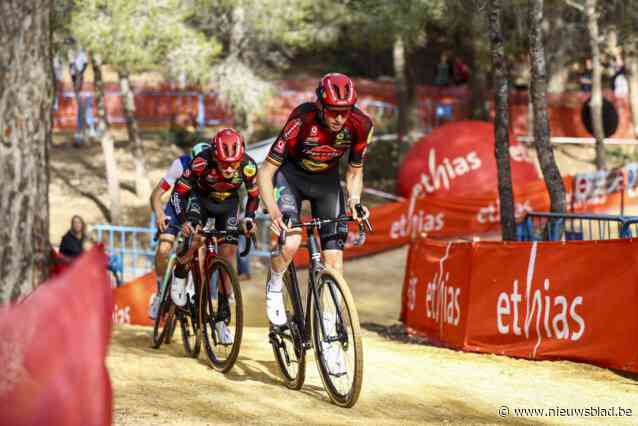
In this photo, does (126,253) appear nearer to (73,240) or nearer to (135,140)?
(73,240)

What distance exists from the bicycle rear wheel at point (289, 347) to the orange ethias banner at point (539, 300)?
2.88m

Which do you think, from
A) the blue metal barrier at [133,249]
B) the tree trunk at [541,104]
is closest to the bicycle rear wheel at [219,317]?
the tree trunk at [541,104]

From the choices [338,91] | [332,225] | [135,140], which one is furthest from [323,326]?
[135,140]

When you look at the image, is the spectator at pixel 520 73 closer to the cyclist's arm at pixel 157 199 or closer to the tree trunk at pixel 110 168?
the tree trunk at pixel 110 168

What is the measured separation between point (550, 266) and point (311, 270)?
3265 millimetres

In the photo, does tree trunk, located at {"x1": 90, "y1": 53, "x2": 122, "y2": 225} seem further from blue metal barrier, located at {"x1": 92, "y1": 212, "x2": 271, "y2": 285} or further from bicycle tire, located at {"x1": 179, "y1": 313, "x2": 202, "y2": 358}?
bicycle tire, located at {"x1": 179, "y1": 313, "x2": 202, "y2": 358}

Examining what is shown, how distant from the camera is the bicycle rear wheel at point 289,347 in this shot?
22.7ft

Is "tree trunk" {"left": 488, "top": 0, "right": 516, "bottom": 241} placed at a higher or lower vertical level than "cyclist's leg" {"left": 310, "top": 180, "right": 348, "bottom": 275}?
higher

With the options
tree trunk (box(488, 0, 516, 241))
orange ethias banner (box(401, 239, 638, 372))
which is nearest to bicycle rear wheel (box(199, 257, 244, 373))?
orange ethias banner (box(401, 239, 638, 372))

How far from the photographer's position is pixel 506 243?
390 inches

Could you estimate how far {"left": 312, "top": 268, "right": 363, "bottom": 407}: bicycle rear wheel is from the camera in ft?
20.3

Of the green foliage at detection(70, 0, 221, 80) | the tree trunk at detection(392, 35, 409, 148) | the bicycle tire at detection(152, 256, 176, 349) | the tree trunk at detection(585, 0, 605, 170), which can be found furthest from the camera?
the tree trunk at detection(392, 35, 409, 148)

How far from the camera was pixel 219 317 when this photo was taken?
26.2ft

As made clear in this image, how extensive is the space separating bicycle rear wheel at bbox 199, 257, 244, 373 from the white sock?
1.64 ft
